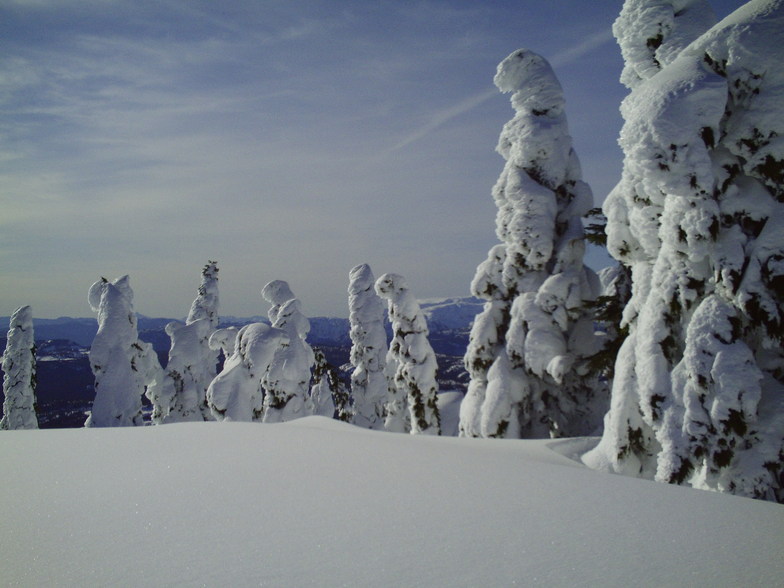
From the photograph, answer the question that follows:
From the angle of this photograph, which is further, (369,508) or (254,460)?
(254,460)

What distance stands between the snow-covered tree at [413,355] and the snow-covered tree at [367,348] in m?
5.16

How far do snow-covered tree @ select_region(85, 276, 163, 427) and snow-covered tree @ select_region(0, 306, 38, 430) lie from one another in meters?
5.45

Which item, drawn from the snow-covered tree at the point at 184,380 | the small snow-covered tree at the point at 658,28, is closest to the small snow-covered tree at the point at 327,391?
the snow-covered tree at the point at 184,380

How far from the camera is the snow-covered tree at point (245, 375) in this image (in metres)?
15.8

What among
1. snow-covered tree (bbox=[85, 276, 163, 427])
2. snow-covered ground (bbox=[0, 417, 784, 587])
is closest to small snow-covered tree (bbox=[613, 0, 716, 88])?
snow-covered ground (bbox=[0, 417, 784, 587])

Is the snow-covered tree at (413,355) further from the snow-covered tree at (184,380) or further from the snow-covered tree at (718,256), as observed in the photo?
the snow-covered tree at (184,380)

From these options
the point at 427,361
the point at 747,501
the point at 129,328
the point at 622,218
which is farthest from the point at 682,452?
the point at 129,328

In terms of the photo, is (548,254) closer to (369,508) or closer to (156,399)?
(369,508)

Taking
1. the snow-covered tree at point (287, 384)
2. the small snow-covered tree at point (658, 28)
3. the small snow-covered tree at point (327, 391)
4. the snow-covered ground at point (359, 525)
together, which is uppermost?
the small snow-covered tree at point (658, 28)

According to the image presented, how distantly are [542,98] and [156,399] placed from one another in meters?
A: 23.8

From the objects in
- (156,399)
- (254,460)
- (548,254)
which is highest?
(548,254)

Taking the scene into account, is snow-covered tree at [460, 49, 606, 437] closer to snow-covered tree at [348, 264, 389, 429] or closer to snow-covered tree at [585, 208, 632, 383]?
snow-covered tree at [585, 208, 632, 383]

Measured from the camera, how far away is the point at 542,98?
1363 centimetres

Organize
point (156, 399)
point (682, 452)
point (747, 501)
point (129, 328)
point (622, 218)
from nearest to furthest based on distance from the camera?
point (747, 501) < point (682, 452) < point (622, 218) < point (129, 328) < point (156, 399)
